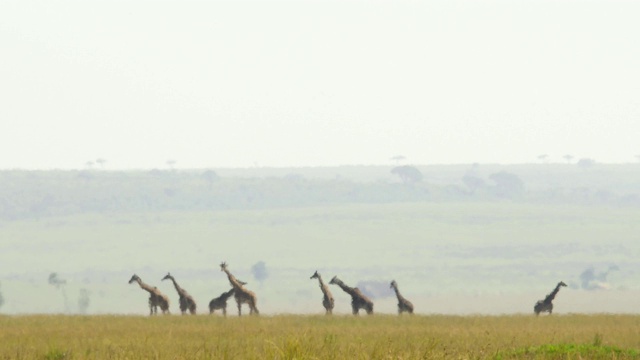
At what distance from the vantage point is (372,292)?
6058 inches

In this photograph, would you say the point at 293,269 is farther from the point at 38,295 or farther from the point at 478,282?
the point at 38,295

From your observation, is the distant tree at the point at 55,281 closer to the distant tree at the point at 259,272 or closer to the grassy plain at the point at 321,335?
the distant tree at the point at 259,272

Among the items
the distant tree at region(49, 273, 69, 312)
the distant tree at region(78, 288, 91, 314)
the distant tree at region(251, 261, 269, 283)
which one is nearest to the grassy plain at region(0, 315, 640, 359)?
the distant tree at region(78, 288, 91, 314)

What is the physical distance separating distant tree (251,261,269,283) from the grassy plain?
130013mm

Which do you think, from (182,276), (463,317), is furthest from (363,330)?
(182,276)

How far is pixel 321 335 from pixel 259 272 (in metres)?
Answer: 140

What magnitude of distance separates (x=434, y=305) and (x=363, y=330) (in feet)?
345

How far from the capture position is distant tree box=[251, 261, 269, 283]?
163375mm

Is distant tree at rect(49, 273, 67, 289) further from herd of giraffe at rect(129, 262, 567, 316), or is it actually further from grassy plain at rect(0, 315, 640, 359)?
grassy plain at rect(0, 315, 640, 359)

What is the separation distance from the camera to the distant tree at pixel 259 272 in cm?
16338

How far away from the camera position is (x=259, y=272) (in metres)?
164

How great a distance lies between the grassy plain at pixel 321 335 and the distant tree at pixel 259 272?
5119 inches

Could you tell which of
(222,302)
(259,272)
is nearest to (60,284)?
(259,272)

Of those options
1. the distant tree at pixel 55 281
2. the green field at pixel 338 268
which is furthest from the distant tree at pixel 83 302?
the green field at pixel 338 268
